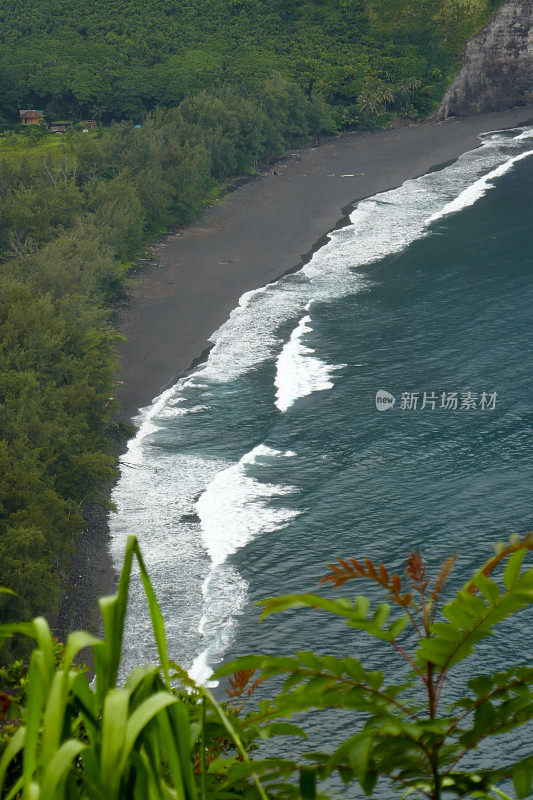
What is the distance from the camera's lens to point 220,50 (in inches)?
3679

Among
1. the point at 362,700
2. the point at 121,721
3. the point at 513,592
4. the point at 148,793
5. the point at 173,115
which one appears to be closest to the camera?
the point at 121,721

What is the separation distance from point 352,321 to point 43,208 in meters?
21.2

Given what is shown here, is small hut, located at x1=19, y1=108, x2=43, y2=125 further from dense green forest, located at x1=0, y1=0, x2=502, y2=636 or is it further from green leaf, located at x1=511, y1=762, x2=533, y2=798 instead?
green leaf, located at x1=511, y1=762, x2=533, y2=798

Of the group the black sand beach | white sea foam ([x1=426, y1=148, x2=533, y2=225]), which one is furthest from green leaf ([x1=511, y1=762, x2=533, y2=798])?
white sea foam ([x1=426, y1=148, x2=533, y2=225])

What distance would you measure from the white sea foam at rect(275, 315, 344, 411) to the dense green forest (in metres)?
7.64

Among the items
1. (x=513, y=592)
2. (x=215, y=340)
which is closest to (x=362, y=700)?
(x=513, y=592)

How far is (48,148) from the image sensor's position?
77.6 meters

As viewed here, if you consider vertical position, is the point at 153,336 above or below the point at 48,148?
below

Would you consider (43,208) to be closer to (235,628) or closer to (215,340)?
(215,340)

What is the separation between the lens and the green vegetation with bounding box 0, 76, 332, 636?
86.3ft

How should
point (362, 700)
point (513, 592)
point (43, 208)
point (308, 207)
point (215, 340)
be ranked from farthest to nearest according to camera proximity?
point (308, 207)
point (43, 208)
point (215, 340)
point (362, 700)
point (513, 592)

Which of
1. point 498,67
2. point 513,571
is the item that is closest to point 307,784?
point 513,571

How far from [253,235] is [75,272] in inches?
730

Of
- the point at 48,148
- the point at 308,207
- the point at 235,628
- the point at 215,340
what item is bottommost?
the point at 235,628
